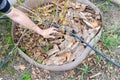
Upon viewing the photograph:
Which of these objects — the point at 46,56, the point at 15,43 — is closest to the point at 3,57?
the point at 15,43

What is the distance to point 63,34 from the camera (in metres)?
2.16

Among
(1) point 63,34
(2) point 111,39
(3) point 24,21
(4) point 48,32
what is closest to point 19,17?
(3) point 24,21

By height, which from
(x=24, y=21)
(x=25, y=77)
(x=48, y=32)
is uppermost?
(x=24, y=21)

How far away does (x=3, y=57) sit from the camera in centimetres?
218

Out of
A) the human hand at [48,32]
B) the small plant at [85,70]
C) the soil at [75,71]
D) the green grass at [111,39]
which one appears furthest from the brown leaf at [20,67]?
the green grass at [111,39]

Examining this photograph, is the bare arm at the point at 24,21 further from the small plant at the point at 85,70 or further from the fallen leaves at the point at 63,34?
the small plant at the point at 85,70

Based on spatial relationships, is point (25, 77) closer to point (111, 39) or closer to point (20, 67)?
point (20, 67)

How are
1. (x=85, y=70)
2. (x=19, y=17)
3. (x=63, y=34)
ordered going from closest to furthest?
(x=19, y=17), (x=85, y=70), (x=63, y=34)

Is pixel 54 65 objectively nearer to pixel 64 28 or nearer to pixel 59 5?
pixel 64 28

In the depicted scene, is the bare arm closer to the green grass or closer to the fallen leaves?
the fallen leaves

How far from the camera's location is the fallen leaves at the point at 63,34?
2.10 metres

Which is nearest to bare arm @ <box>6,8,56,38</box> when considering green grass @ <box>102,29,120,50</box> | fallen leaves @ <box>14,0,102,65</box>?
fallen leaves @ <box>14,0,102,65</box>

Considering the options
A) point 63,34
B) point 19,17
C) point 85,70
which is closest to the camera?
point 19,17

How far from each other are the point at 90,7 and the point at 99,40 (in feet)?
1.03
